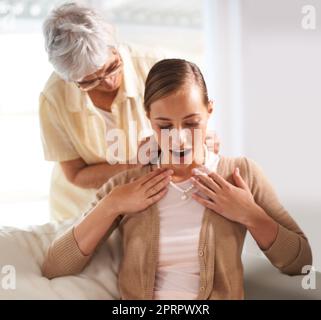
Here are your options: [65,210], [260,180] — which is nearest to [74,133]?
[65,210]

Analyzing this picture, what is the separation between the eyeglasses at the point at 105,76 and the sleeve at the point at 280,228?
37 cm

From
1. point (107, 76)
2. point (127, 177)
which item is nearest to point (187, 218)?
point (127, 177)

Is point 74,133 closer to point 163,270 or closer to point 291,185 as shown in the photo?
point 163,270

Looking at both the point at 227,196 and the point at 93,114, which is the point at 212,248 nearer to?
the point at 227,196

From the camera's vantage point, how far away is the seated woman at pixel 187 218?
3.69 ft

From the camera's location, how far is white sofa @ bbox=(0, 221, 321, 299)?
1.19 metres

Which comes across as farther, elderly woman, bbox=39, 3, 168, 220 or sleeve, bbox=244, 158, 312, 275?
elderly woman, bbox=39, 3, 168, 220

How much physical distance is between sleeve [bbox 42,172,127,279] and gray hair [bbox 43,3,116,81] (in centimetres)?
25

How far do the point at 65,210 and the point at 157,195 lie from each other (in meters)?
0.47

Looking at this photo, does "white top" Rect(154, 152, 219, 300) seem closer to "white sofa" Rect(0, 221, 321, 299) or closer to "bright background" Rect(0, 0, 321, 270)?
"white sofa" Rect(0, 221, 321, 299)

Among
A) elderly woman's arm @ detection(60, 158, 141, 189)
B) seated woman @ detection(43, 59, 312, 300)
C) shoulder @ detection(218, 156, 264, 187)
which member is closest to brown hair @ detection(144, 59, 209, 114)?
seated woman @ detection(43, 59, 312, 300)

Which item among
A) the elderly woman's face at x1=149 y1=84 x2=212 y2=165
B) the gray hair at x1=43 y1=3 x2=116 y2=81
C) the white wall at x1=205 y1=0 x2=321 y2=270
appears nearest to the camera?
the elderly woman's face at x1=149 y1=84 x2=212 y2=165

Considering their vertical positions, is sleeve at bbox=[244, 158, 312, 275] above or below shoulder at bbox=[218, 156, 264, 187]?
below
